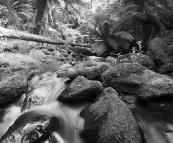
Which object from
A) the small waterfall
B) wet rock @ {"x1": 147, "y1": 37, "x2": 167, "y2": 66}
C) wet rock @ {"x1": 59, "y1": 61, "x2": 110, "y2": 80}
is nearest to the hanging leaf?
wet rock @ {"x1": 147, "y1": 37, "x2": 167, "y2": 66}

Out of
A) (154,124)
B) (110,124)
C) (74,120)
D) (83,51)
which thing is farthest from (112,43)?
(110,124)

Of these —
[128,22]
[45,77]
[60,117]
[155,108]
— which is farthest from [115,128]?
[128,22]

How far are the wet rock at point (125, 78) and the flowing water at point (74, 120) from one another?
0.48 meters

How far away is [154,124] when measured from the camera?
9.11ft

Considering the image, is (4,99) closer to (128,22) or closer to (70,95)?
(70,95)

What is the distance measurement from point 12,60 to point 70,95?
2.51m

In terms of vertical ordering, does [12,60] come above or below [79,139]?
above

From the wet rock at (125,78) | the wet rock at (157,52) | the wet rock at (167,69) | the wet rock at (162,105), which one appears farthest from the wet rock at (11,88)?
the wet rock at (157,52)

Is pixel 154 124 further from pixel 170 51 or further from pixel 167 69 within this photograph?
pixel 170 51

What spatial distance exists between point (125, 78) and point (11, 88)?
2415 millimetres

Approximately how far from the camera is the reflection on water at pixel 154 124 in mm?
2469

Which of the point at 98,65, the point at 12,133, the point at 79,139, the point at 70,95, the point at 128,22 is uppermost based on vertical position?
the point at 128,22

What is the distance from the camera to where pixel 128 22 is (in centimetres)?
807

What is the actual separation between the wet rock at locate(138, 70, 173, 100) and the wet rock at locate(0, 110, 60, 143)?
1868 mm
